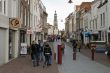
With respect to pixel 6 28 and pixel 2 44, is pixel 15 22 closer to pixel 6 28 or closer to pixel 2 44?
pixel 6 28

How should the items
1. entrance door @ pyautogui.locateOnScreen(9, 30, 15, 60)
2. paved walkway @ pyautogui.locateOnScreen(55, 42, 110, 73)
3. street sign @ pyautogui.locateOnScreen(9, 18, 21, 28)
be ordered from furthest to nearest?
1. entrance door @ pyautogui.locateOnScreen(9, 30, 15, 60)
2. street sign @ pyautogui.locateOnScreen(9, 18, 21, 28)
3. paved walkway @ pyautogui.locateOnScreen(55, 42, 110, 73)

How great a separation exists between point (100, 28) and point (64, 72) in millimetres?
36983

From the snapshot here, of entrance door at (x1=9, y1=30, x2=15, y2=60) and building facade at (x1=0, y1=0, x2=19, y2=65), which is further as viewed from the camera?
entrance door at (x1=9, y1=30, x2=15, y2=60)

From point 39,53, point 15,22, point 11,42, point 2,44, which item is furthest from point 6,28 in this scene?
point 11,42

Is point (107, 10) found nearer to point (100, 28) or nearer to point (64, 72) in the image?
point (100, 28)

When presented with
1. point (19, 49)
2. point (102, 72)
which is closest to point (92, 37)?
point (19, 49)

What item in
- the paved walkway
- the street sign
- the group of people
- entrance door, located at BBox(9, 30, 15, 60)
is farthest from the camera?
entrance door, located at BBox(9, 30, 15, 60)

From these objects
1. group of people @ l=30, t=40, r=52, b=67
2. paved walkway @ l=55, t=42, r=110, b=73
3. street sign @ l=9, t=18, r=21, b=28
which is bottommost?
paved walkway @ l=55, t=42, r=110, b=73

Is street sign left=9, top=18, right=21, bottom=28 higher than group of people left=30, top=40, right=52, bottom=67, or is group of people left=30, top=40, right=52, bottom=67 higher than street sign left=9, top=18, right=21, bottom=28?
street sign left=9, top=18, right=21, bottom=28

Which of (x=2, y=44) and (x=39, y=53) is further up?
(x=2, y=44)

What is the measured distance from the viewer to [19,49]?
1325 inches

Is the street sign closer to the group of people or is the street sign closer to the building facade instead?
the building facade

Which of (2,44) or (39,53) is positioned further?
(39,53)

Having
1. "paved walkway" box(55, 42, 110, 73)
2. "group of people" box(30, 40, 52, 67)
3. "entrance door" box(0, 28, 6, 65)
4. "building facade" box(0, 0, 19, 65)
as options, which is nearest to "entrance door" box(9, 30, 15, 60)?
"building facade" box(0, 0, 19, 65)
